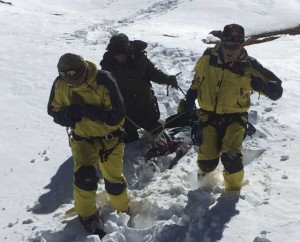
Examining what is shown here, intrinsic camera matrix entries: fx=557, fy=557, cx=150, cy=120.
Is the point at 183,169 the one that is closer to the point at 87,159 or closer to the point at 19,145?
the point at 87,159

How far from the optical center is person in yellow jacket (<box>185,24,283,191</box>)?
221 inches

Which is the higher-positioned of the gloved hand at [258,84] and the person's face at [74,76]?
the person's face at [74,76]

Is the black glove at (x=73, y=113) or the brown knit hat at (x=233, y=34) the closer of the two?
the black glove at (x=73, y=113)

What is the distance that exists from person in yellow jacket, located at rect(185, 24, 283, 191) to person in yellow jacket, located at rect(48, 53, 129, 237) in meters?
0.97

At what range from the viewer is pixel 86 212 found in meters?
5.34

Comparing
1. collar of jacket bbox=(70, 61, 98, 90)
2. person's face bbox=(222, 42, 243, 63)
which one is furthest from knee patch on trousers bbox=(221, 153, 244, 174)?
collar of jacket bbox=(70, 61, 98, 90)

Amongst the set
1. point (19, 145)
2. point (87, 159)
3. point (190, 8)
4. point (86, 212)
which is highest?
point (87, 159)

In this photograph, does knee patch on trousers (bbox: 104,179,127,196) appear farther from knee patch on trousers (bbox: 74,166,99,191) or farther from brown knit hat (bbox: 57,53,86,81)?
brown knit hat (bbox: 57,53,86,81)

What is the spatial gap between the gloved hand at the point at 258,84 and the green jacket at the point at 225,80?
3 cm

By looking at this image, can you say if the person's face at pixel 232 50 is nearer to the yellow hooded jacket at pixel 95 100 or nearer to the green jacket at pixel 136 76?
the yellow hooded jacket at pixel 95 100

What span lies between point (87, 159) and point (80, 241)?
0.83 metres

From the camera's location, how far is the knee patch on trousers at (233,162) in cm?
557

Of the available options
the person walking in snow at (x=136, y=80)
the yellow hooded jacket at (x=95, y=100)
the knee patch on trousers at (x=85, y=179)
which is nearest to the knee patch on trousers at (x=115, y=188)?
the knee patch on trousers at (x=85, y=179)

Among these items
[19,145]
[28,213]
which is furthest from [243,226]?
[19,145]
